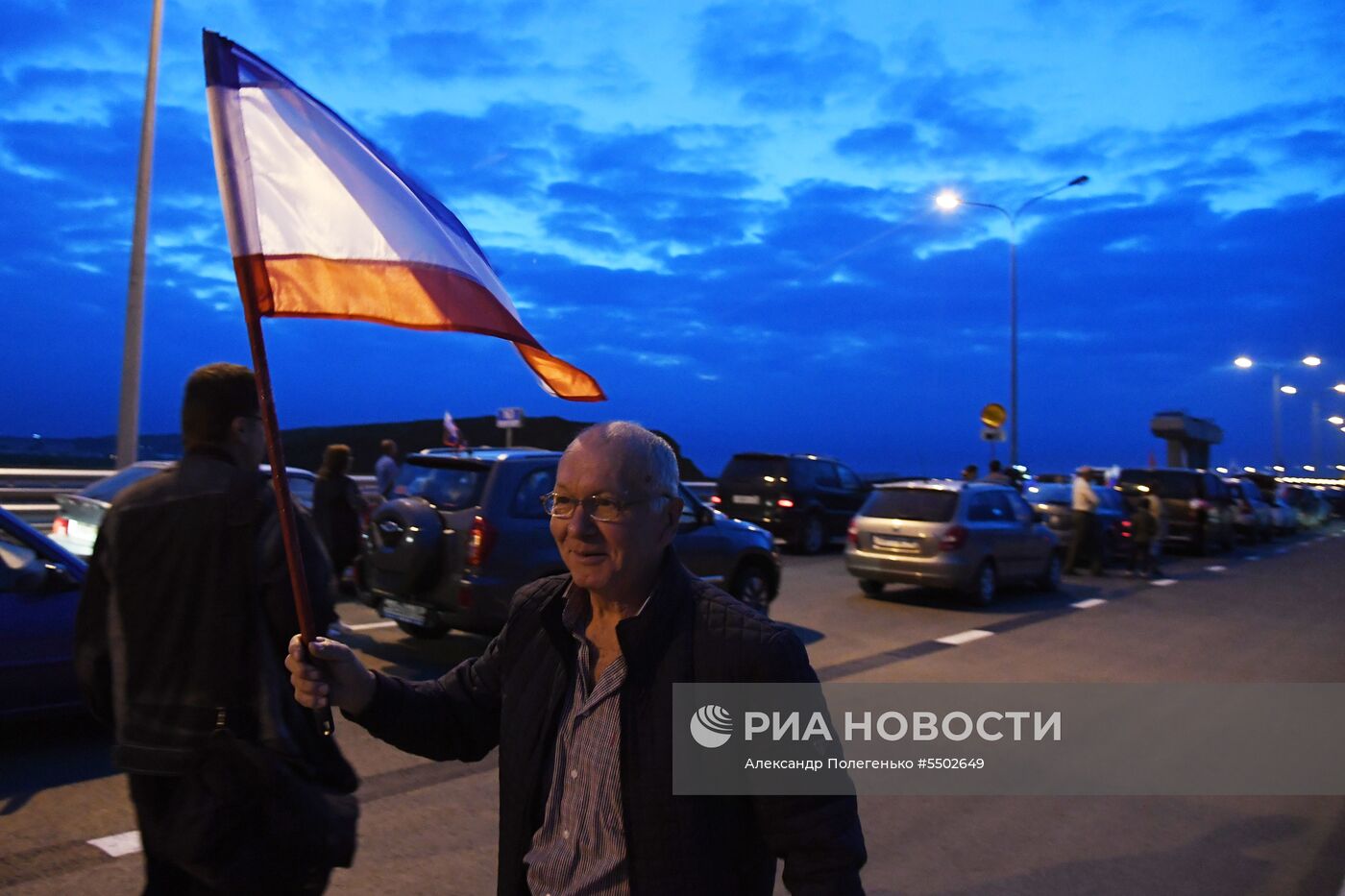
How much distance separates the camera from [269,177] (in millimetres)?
2475

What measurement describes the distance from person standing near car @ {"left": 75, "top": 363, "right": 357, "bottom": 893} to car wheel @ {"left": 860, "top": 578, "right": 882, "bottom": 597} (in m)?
12.2

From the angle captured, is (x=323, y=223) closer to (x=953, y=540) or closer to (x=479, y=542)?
(x=479, y=542)

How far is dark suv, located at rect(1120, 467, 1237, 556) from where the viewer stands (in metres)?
23.6

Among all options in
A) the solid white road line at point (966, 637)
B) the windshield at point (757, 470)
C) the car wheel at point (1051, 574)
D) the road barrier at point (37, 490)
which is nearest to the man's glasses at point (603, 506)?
the solid white road line at point (966, 637)

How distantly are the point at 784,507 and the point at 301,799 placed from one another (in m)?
18.1

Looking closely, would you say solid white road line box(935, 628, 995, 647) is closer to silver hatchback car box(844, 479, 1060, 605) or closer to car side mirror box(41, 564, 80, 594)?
silver hatchback car box(844, 479, 1060, 605)

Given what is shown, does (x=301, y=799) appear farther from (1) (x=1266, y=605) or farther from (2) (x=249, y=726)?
(1) (x=1266, y=605)

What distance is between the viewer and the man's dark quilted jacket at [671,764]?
1.96 metres

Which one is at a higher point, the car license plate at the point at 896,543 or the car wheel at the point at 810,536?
the car license plate at the point at 896,543

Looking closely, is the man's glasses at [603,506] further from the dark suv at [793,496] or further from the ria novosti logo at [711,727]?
the dark suv at [793,496]

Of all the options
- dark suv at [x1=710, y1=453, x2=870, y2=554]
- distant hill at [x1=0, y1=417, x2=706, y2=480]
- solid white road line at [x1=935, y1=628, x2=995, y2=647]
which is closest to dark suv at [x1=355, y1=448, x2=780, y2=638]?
solid white road line at [x1=935, y1=628, x2=995, y2=647]

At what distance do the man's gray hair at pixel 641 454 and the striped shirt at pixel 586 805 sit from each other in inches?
14.4

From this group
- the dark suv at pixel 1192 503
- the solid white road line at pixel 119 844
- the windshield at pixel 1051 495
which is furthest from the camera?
the dark suv at pixel 1192 503

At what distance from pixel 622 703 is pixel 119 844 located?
11.8 ft
